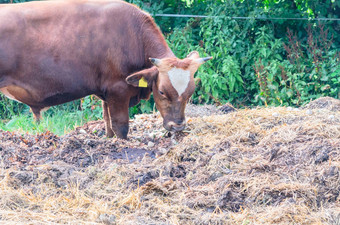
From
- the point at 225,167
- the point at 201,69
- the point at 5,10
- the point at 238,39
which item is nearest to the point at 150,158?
the point at 225,167

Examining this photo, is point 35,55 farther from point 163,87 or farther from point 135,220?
point 135,220

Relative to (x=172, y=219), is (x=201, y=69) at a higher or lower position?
lower

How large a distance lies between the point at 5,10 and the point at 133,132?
239 centimetres

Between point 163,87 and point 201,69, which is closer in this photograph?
point 163,87

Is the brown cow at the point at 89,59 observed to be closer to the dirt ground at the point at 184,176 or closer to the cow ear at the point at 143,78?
the cow ear at the point at 143,78

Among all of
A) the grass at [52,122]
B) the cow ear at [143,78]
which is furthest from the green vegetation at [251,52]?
the cow ear at [143,78]

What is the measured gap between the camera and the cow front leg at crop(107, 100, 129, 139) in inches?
248

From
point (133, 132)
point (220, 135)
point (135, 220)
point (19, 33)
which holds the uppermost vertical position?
point (19, 33)

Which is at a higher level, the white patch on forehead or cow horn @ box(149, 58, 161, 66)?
cow horn @ box(149, 58, 161, 66)

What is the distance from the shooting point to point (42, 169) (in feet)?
15.7

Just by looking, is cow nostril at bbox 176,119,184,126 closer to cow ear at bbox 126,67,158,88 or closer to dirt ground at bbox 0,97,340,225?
dirt ground at bbox 0,97,340,225

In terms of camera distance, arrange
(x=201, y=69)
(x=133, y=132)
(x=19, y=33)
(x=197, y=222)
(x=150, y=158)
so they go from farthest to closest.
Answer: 1. (x=201, y=69)
2. (x=133, y=132)
3. (x=19, y=33)
4. (x=150, y=158)
5. (x=197, y=222)

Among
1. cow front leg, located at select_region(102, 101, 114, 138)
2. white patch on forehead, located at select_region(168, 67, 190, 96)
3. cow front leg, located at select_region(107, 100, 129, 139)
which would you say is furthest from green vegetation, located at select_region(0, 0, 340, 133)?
white patch on forehead, located at select_region(168, 67, 190, 96)

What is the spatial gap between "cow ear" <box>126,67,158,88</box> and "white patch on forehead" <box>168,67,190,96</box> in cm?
26
